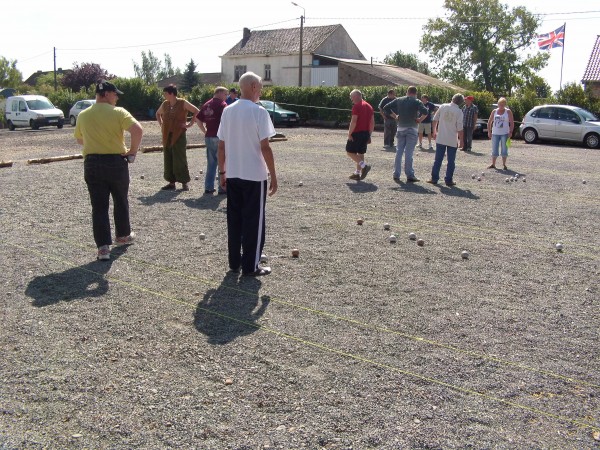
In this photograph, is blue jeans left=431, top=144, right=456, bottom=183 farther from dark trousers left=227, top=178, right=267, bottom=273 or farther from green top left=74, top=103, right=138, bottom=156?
green top left=74, top=103, right=138, bottom=156

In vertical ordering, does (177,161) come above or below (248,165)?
below

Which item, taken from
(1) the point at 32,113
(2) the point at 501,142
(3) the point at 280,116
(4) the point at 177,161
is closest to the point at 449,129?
(2) the point at 501,142

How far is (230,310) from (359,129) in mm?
8574

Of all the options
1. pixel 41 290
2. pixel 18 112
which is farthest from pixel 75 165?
pixel 18 112

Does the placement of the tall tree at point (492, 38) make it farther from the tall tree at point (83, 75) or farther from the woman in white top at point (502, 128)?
the woman in white top at point (502, 128)

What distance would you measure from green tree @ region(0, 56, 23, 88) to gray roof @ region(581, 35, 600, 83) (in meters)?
66.6

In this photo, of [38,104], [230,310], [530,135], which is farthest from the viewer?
[38,104]

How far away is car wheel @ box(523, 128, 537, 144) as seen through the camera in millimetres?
27891

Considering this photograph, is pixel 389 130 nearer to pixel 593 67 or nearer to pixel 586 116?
pixel 586 116

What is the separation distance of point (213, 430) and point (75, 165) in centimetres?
1392

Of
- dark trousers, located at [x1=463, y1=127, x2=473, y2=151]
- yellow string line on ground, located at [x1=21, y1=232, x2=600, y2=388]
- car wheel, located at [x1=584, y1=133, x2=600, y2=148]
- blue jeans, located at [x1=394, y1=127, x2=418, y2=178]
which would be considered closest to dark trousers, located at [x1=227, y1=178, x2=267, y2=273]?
yellow string line on ground, located at [x1=21, y1=232, x2=600, y2=388]

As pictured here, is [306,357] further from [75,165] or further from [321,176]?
[75,165]

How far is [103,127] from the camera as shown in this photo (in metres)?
7.22

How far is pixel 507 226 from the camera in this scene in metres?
9.57
